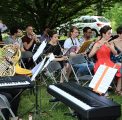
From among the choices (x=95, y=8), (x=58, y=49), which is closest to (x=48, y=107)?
(x=58, y=49)

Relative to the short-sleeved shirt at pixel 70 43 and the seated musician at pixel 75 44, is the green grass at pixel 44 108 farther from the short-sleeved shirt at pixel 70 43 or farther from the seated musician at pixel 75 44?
the short-sleeved shirt at pixel 70 43

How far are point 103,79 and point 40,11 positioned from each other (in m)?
7.96

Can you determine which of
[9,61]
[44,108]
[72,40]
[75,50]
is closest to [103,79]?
[44,108]

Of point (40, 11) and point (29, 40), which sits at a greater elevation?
point (40, 11)

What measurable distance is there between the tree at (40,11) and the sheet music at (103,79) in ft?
24.6

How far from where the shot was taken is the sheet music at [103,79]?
13.5 feet

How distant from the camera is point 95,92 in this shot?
4199 millimetres

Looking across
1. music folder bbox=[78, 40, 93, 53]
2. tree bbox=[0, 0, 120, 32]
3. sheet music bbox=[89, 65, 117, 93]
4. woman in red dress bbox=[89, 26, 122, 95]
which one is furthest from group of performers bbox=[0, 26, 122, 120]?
tree bbox=[0, 0, 120, 32]

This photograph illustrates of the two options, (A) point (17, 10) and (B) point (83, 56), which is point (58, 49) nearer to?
(B) point (83, 56)

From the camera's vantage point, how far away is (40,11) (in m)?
11.9

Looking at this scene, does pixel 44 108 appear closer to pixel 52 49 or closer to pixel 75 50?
pixel 52 49

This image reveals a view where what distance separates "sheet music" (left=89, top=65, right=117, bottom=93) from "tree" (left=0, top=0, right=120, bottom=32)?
24.6ft

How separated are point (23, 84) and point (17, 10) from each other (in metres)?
7.36

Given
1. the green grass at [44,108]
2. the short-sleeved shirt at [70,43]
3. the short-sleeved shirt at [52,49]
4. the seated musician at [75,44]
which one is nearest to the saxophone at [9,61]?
the green grass at [44,108]
